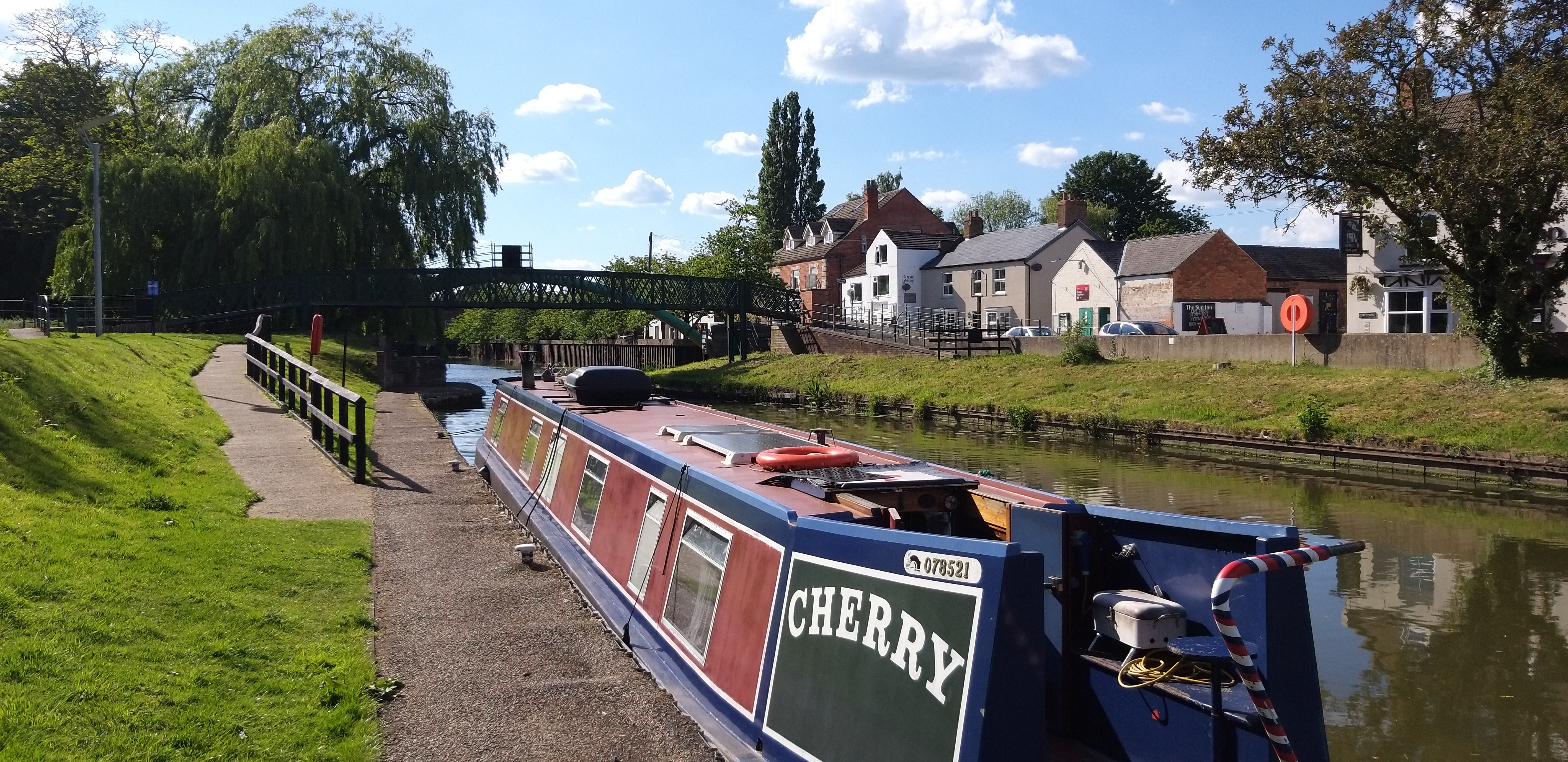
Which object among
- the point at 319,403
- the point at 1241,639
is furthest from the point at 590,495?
the point at 319,403

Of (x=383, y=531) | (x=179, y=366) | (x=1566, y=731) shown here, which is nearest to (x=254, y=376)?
(x=179, y=366)

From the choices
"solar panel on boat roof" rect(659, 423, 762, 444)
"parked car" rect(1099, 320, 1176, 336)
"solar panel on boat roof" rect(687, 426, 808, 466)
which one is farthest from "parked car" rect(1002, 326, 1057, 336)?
"solar panel on boat roof" rect(687, 426, 808, 466)

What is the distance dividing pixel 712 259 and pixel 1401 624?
2089 inches

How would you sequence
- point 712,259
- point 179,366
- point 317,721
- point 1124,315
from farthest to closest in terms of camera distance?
1. point 712,259
2. point 1124,315
3. point 179,366
4. point 317,721

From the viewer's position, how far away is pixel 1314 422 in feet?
64.2

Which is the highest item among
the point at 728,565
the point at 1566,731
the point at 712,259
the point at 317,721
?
the point at 712,259

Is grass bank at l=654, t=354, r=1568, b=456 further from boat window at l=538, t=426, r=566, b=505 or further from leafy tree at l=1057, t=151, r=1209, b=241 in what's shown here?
leafy tree at l=1057, t=151, r=1209, b=241

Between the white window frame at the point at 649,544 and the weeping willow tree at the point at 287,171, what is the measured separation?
107 ft

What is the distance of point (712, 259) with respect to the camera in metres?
60.6

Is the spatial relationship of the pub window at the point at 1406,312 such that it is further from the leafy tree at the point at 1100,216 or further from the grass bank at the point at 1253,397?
the leafy tree at the point at 1100,216

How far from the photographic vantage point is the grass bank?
18078 mm

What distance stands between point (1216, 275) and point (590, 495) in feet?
121

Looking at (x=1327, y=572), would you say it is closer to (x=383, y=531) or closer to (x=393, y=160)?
(x=383, y=531)

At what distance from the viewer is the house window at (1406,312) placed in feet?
93.7
